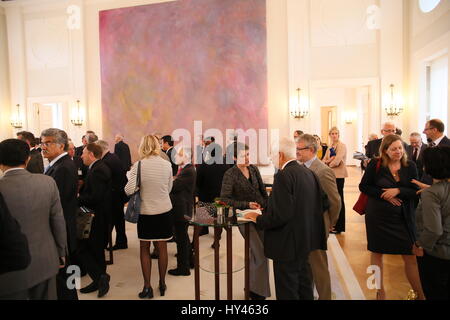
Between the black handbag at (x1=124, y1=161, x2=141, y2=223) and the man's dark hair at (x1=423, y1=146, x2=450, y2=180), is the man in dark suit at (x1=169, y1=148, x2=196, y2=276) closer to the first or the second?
the black handbag at (x1=124, y1=161, x2=141, y2=223)

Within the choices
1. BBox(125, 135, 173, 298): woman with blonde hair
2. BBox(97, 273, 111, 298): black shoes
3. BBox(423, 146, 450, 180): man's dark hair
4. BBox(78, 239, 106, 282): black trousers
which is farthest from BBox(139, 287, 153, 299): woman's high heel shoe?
BBox(423, 146, 450, 180): man's dark hair

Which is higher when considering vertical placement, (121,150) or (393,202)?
(121,150)

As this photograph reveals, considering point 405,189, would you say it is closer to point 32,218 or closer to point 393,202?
point 393,202

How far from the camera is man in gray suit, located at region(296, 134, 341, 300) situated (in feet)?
9.82

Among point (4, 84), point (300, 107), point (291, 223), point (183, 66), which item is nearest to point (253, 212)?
point (291, 223)

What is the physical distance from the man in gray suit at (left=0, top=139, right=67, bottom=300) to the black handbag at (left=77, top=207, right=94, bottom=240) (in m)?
1.34

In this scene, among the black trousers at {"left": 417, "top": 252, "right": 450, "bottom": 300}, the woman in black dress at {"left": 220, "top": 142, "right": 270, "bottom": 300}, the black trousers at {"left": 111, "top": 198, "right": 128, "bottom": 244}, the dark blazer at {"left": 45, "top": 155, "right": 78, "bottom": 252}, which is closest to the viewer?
the black trousers at {"left": 417, "top": 252, "right": 450, "bottom": 300}

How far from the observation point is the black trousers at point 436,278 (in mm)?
2295

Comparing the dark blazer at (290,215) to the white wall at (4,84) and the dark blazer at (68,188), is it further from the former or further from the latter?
the white wall at (4,84)

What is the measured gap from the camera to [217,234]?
3191mm

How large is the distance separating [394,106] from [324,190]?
6755mm

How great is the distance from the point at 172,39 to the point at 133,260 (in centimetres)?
752

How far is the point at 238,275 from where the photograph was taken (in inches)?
165

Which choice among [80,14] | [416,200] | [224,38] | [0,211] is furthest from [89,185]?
[80,14]
